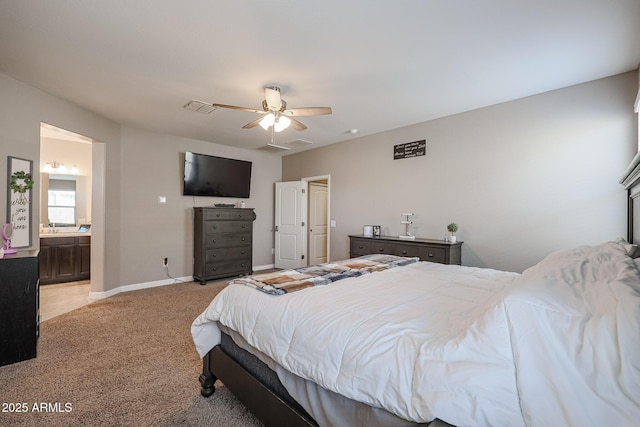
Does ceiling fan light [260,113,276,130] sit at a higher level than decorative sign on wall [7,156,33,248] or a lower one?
higher

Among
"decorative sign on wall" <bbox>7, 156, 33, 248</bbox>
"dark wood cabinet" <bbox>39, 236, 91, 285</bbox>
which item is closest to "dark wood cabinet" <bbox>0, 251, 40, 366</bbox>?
"decorative sign on wall" <bbox>7, 156, 33, 248</bbox>

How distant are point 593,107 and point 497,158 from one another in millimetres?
936

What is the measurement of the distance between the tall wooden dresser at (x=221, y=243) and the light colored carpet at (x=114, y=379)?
153 centimetres

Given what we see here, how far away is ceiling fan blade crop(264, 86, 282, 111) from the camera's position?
2852 millimetres

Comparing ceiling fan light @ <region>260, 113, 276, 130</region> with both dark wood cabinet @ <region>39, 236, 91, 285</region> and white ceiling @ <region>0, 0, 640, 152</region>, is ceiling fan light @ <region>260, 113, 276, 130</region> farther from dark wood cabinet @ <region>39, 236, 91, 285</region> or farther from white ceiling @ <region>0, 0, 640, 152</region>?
dark wood cabinet @ <region>39, 236, 91, 285</region>

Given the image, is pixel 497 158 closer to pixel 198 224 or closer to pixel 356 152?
pixel 356 152

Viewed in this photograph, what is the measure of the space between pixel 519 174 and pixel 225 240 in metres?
4.50

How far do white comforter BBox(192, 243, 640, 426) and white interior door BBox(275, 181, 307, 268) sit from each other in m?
4.33

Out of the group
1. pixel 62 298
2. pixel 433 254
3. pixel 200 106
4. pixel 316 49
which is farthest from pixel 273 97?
pixel 62 298

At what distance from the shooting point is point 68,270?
16.0 feet

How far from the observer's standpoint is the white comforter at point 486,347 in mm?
737

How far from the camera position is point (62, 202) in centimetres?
527

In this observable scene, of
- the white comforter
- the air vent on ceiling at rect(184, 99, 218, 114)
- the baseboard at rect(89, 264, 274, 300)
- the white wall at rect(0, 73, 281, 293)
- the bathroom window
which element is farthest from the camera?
the bathroom window

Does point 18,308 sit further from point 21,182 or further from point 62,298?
point 62,298
